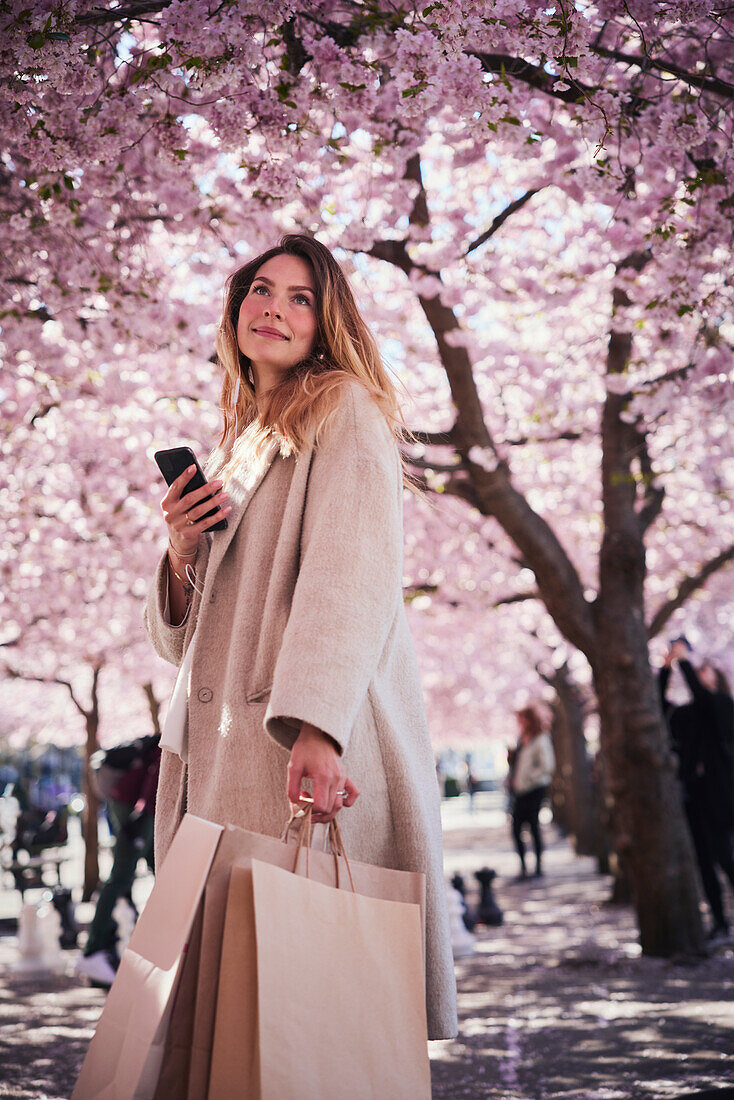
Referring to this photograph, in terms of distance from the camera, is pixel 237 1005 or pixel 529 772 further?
pixel 529 772

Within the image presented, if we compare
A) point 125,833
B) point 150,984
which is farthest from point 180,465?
point 125,833

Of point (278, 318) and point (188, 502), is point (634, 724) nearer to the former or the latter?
point (278, 318)

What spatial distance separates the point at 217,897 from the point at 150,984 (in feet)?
0.55

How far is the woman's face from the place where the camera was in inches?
92.7

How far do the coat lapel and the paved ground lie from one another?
69.8 inches

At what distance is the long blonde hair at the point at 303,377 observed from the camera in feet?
6.94

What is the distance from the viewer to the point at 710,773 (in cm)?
685

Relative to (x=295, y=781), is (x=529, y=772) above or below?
above

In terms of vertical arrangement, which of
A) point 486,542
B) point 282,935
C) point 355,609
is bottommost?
point 282,935

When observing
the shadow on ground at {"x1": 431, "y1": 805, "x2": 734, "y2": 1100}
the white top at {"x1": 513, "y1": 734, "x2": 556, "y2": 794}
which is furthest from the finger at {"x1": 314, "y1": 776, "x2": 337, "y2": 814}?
the white top at {"x1": 513, "y1": 734, "x2": 556, "y2": 794}

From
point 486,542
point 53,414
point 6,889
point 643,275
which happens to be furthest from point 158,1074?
point 6,889

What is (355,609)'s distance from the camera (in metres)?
1.84

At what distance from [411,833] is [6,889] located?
13330 mm

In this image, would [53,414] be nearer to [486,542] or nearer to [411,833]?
[486,542]
